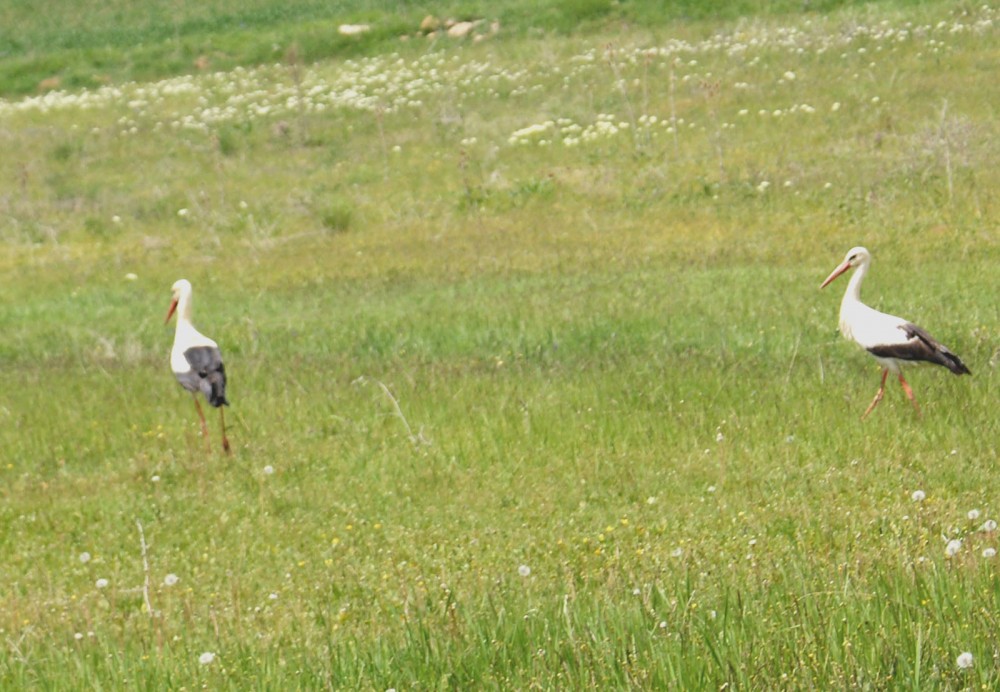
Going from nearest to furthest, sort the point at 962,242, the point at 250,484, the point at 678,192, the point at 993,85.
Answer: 1. the point at 250,484
2. the point at 962,242
3. the point at 678,192
4. the point at 993,85

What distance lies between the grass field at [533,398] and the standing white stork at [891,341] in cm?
25

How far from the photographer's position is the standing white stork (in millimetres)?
8891

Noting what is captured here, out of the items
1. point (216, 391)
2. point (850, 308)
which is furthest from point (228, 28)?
point (850, 308)

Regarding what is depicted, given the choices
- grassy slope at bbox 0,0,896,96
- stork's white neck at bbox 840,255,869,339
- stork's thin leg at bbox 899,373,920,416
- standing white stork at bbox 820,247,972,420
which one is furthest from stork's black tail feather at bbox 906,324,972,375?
grassy slope at bbox 0,0,896,96

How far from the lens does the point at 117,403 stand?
11.5 meters

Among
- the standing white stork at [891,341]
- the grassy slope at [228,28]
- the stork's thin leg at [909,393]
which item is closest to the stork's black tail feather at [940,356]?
the standing white stork at [891,341]

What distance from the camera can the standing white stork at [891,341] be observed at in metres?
8.89

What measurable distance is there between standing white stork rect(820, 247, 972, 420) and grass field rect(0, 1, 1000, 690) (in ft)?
0.83

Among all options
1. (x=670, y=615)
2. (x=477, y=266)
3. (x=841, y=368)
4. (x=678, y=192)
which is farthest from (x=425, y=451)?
(x=678, y=192)

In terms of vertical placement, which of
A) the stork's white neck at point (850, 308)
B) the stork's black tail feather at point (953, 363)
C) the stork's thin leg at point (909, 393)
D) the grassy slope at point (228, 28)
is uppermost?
the stork's white neck at point (850, 308)

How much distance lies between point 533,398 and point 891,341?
105 inches

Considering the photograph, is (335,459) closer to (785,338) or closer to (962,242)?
(785,338)

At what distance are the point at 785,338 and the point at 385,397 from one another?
11.7 feet

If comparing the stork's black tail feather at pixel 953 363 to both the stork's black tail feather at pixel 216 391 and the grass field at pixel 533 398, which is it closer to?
the grass field at pixel 533 398
